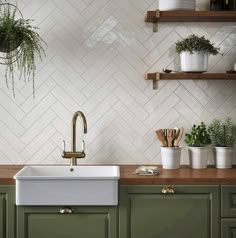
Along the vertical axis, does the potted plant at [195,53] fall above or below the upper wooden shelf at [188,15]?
below

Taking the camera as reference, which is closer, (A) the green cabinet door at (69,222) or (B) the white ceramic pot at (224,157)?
(A) the green cabinet door at (69,222)

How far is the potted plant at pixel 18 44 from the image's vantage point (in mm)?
3324

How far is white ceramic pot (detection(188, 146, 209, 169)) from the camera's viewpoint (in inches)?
136

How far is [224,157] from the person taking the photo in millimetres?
3480

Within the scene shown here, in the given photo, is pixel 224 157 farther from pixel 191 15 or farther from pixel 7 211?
pixel 7 211

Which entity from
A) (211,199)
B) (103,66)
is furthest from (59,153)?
(211,199)

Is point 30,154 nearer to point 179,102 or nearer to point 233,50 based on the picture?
point 179,102

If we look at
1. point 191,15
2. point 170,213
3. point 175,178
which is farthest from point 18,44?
point 170,213

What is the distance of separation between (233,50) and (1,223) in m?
1.92

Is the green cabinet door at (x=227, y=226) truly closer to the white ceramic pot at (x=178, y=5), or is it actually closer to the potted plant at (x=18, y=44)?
the white ceramic pot at (x=178, y=5)

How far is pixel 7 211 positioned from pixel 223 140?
1.48 metres

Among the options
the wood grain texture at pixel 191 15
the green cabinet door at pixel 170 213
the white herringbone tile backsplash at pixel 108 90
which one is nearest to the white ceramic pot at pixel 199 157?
the white herringbone tile backsplash at pixel 108 90

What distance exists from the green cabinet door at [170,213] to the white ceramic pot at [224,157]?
1.51 ft

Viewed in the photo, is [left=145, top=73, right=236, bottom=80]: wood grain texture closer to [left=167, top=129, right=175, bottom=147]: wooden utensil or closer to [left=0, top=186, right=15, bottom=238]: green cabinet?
[left=167, top=129, right=175, bottom=147]: wooden utensil
